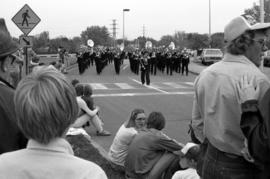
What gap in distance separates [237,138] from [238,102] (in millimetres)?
207

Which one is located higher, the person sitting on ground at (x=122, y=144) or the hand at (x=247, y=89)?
the hand at (x=247, y=89)

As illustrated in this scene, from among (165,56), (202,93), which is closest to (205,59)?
(165,56)

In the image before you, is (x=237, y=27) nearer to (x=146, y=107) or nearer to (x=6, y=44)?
(x=6, y=44)

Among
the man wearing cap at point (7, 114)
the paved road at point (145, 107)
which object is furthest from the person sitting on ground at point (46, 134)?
the paved road at point (145, 107)

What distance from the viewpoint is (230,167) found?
301 cm

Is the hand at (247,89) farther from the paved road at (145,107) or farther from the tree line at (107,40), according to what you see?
the tree line at (107,40)

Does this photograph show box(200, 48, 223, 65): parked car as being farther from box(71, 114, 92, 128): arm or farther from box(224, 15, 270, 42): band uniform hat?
box(224, 15, 270, 42): band uniform hat

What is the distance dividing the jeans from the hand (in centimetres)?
37

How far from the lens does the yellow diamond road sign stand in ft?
65.0

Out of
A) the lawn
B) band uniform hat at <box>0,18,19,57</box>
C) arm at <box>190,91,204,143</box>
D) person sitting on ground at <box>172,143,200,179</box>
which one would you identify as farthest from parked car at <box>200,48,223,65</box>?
band uniform hat at <box>0,18,19,57</box>

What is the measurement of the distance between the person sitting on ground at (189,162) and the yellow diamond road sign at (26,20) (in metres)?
14.8

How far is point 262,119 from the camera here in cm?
265

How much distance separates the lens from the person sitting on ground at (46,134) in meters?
2.00

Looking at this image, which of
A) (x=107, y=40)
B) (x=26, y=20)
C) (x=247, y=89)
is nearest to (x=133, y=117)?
(x=247, y=89)
